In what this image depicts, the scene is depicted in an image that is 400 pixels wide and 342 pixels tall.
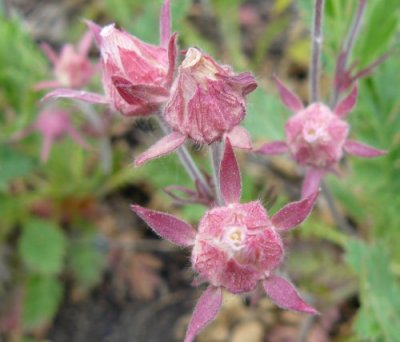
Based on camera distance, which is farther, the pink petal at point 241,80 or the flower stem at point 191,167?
the flower stem at point 191,167

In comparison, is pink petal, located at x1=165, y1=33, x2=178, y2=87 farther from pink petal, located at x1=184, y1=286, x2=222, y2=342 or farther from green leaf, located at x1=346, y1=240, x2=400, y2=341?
green leaf, located at x1=346, y1=240, x2=400, y2=341

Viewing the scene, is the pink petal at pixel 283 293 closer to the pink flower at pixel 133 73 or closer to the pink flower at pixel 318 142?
the pink flower at pixel 318 142

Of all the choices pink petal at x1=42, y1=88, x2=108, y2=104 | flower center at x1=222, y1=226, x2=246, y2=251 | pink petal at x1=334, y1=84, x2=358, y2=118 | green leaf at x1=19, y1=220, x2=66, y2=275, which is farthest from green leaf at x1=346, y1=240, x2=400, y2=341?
green leaf at x1=19, y1=220, x2=66, y2=275

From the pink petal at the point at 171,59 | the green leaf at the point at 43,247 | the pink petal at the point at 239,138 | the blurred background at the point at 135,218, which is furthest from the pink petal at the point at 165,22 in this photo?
the green leaf at the point at 43,247

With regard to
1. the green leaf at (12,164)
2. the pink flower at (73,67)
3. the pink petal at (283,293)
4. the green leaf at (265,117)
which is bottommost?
the green leaf at (12,164)

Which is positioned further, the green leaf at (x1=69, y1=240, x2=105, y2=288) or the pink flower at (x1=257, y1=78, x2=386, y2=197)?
the green leaf at (x1=69, y1=240, x2=105, y2=288)

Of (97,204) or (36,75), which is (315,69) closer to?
(36,75)

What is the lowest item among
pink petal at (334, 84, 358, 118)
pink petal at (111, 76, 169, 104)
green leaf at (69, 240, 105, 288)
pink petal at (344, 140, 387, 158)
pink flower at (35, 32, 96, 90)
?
green leaf at (69, 240, 105, 288)

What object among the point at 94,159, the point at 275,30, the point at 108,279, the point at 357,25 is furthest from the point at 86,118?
the point at 357,25
